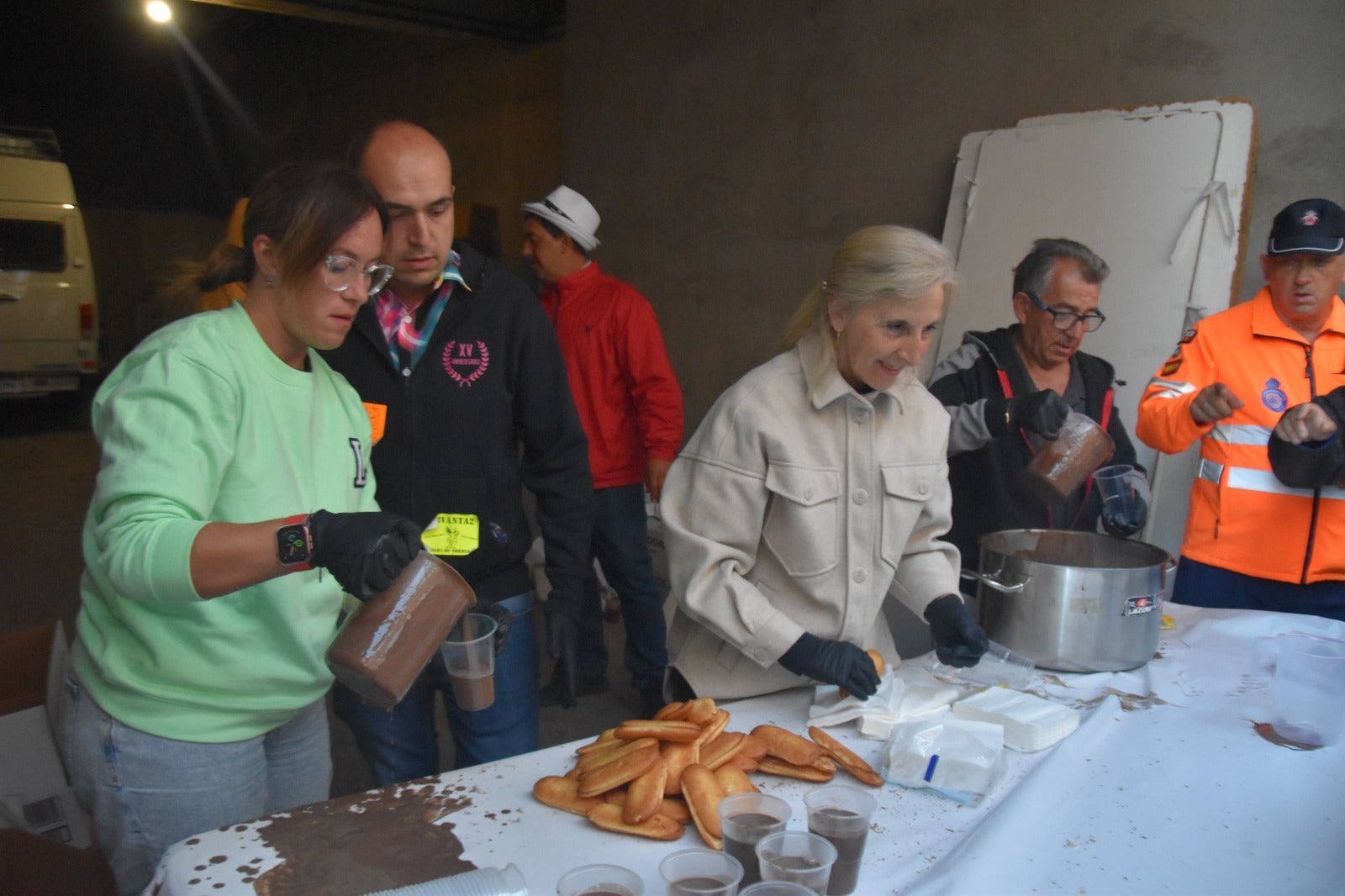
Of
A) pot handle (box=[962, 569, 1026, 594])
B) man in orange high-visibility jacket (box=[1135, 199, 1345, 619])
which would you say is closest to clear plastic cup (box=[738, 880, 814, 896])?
pot handle (box=[962, 569, 1026, 594])

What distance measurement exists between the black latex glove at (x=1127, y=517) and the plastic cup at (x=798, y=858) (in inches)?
54.4

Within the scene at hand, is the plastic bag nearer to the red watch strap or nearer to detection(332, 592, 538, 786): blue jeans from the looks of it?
detection(332, 592, 538, 786): blue jeans

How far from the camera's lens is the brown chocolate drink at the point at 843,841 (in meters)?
1.25

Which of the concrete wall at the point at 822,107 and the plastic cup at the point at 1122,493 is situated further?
the concrete wall at the point at 822,107

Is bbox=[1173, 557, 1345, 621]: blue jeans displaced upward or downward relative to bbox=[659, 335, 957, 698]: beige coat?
downward

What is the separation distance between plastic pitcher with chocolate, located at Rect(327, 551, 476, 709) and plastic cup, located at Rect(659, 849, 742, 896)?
42cm

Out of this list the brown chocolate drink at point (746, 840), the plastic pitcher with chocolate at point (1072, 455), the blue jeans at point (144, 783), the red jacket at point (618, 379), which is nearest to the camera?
the brown chocolate drink at point (746, 840)

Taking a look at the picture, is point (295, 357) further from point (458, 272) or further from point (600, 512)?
point (600, 512)

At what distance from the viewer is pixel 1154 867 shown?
137 centimetres

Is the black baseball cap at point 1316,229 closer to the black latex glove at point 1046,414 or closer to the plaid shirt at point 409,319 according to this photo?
the black latex glove at point 1046,414

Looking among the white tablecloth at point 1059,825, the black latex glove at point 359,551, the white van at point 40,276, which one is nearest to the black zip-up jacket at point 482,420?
the white tablecloth at point 1059,825

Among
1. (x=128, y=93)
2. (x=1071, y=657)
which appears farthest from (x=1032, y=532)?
(x=128, y=93)

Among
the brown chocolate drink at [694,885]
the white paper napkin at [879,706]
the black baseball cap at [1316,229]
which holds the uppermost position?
the black baseball cap at [1316,229]

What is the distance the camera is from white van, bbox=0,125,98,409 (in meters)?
10.2
